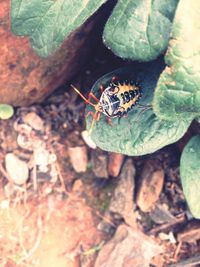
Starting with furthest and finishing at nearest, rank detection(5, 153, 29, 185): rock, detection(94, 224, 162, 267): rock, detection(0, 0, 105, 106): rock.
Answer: detection(5, 153, 29, 185): rock < detection(94, 224, 162, 267): rock < detection(0, 0, 105, 106): rock

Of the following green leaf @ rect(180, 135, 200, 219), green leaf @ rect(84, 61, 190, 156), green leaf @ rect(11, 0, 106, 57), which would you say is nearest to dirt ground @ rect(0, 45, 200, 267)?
green leaf @ rect(180, 135, 200, 219)

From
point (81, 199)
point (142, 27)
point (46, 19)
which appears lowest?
point (81, 199)

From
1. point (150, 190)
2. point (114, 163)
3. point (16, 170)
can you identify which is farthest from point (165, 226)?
point (16, 170)

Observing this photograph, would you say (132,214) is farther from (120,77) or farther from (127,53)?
(127,53)

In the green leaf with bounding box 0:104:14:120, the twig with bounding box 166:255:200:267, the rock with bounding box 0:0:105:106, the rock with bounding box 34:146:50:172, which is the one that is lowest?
the rock with bounding box 34:146:50:172

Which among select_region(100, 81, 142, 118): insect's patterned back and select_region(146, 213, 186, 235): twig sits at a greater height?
select_region(100, 81, 142, 118): insect's patterned back

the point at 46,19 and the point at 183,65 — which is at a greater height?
the point at 183,65

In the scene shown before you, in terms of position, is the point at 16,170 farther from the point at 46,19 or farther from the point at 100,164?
the point at 46,19

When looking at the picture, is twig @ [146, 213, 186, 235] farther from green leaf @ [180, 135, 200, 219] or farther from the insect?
the insect
